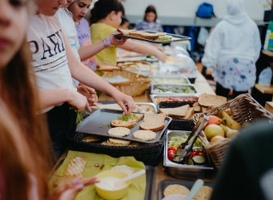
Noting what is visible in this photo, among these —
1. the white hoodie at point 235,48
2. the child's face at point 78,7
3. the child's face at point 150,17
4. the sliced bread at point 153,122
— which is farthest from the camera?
the child's face at point 150,17

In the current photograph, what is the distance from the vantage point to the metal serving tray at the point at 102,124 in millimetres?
1445

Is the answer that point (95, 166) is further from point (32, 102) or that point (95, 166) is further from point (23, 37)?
point (23, 37)

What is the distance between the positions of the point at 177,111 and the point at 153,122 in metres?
0.29

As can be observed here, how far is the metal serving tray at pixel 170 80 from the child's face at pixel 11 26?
1.96 meters

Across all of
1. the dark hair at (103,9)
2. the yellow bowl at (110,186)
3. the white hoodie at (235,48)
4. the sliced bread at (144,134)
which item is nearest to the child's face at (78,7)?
the dark hair at (103,9)

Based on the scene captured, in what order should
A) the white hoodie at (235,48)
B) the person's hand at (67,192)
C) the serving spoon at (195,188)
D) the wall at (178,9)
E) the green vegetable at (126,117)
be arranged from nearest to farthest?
1. the person's hand at (67,192)
2. the serving spoon at (195,188)
3. the green vegetable at (126,117)
4. the white hoodie at (235,48)
5. the wall at (178,9)

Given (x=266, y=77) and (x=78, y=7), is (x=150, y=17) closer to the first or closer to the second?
(x=266, y=77)

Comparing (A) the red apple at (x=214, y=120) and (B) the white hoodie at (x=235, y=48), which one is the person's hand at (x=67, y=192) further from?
(B) the white hoodie at (x=235, y=48)

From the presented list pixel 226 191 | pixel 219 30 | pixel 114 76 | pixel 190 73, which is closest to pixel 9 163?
pixel 226 191

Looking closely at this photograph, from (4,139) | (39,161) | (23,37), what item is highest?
(23,37)

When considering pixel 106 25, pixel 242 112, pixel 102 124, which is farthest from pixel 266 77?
pixel 102 124

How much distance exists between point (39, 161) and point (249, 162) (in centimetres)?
56

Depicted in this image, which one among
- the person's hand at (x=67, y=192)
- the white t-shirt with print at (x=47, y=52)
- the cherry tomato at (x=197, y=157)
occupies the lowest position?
the cherry tomato at (x=197, y=157)

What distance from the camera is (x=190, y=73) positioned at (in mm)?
2820
